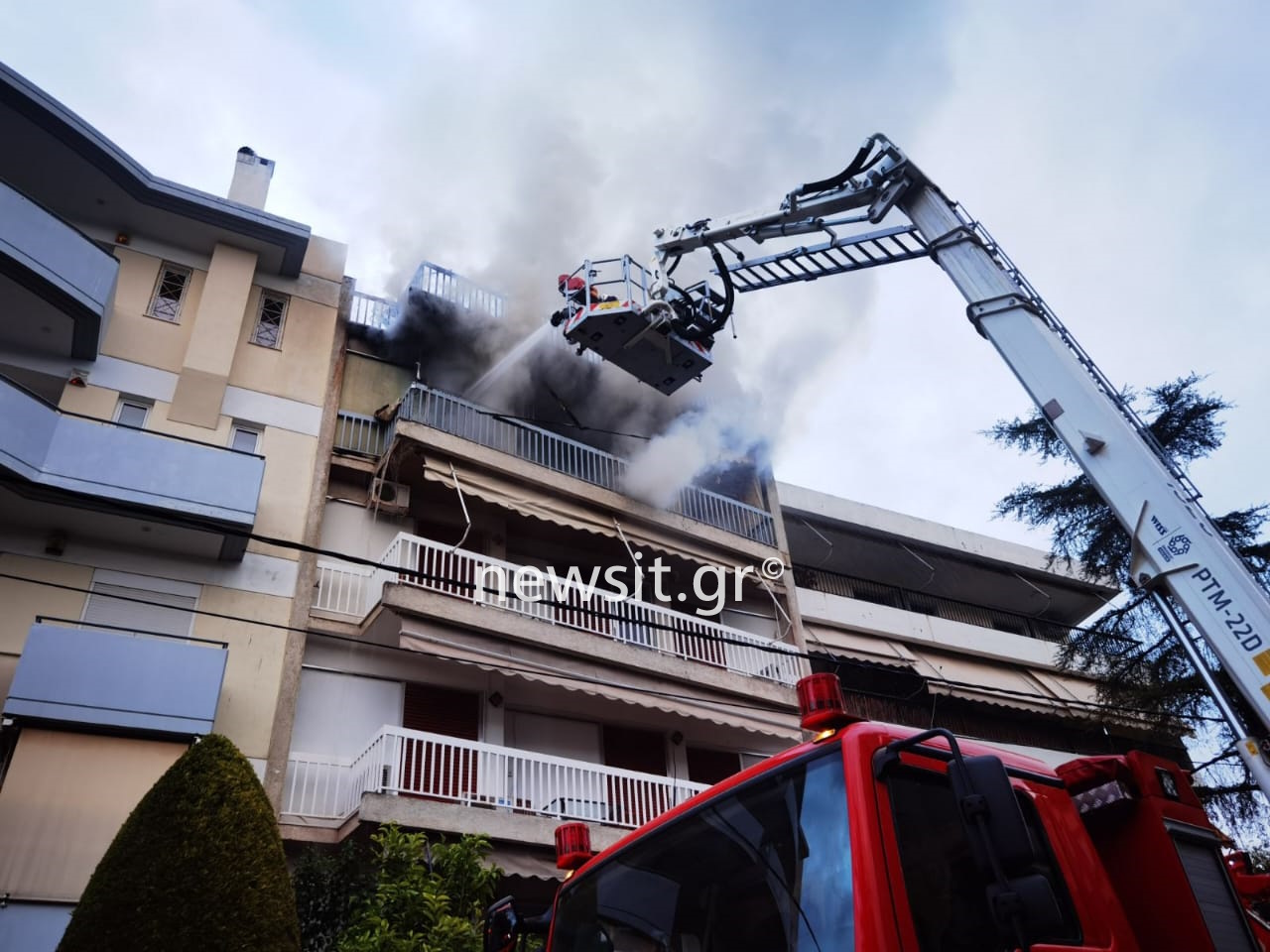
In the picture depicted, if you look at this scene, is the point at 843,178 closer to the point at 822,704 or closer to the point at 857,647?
the point at 822,704

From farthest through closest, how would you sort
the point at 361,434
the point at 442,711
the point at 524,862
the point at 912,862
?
1. the point at 361,434
2. the point at 442,711
3. the point at 524,862
4. the point at 912,862

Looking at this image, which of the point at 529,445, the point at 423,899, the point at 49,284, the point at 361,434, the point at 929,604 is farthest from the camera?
the point at 929,604

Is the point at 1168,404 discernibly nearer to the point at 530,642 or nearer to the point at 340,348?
the point at 530,642

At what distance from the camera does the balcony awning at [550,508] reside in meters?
14.3

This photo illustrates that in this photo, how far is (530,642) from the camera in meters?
13.4

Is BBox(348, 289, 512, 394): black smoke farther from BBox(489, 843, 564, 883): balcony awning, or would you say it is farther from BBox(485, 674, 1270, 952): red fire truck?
BBox(485, 674, 1270, 952): red fire truck

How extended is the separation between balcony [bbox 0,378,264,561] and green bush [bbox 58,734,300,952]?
14.8ft

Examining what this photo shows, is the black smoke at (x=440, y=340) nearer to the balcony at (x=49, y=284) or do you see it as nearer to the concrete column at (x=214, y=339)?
the concrete column at (x=214, y=339)

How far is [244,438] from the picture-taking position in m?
13.7

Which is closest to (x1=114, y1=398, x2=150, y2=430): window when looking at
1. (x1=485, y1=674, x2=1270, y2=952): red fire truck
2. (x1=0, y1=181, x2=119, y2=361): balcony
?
(x1=0, y1=181, x2=119, y2=361): balcony

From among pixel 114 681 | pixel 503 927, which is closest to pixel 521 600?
pixel 114 681

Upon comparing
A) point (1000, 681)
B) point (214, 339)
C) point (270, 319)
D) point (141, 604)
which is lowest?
point (141, 604)

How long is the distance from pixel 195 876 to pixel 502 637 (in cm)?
676
